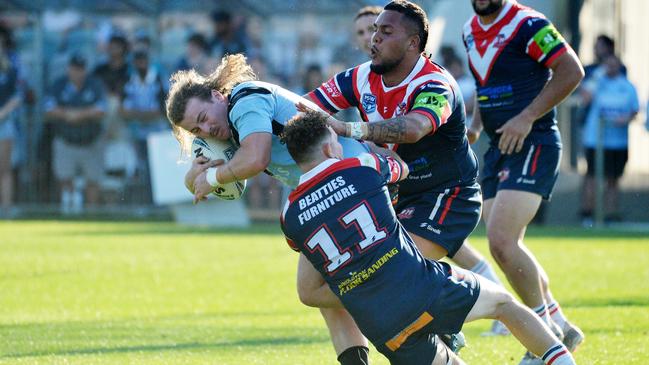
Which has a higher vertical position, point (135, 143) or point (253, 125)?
point (253, 125)

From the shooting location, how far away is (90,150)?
18766 mm

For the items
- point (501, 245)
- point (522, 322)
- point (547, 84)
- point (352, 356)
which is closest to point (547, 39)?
point (547, 84)

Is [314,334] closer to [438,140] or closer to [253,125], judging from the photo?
[438,140]

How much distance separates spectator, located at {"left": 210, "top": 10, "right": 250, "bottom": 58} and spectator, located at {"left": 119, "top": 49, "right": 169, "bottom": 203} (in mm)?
1061

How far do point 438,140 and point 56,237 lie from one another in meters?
9.72

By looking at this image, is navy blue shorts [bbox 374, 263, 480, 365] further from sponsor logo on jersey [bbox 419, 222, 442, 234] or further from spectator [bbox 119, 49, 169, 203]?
spectator [bbox 119, 49, 169, 203]

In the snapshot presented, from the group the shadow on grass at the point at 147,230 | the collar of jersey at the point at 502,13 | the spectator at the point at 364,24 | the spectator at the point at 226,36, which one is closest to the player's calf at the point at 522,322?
the collar of jersey at the point at 502,13

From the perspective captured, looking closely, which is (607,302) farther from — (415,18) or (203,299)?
(415,18)

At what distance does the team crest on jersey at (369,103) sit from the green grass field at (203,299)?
1.59 m

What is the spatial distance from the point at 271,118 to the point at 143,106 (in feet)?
40.6

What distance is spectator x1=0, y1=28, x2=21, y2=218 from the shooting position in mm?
18328

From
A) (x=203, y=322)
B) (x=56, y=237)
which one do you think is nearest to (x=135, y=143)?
(x=56, y=237)

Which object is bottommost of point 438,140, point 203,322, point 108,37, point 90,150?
point 90,150

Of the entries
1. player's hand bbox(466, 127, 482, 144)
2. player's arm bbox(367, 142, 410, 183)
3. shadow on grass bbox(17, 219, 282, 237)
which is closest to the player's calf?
player's arm bbox(367, 142, 410, 183)
